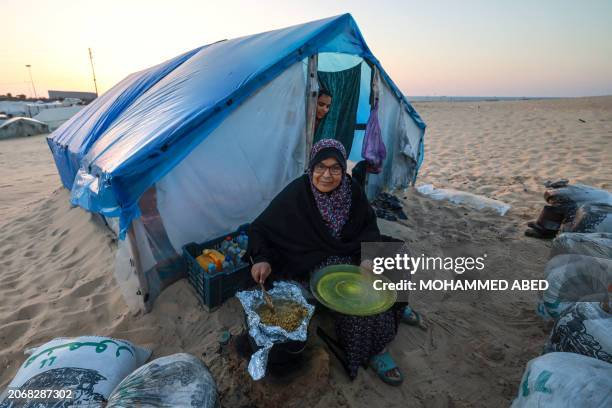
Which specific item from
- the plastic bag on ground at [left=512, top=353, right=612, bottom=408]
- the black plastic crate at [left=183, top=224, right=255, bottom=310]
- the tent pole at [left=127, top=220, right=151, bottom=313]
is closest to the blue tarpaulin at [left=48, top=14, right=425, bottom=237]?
the tent pole at [left=127, top=220, right=151, bottom=313]

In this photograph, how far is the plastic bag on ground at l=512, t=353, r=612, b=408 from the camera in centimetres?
120

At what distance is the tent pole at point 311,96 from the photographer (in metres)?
3.34

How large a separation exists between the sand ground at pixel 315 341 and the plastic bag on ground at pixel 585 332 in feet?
1.81

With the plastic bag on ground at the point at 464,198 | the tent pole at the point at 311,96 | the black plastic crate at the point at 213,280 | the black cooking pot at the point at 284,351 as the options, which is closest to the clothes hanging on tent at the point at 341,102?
the tent pole at the point at 311,96

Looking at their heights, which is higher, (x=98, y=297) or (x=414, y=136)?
(x=414, y=136)

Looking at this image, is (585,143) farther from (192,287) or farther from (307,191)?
(192,287)

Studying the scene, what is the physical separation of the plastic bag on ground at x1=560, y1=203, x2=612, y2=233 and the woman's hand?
316 cm

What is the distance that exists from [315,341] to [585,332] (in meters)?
1.56

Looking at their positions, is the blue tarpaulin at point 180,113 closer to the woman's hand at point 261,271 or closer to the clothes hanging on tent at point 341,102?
the clothes hanging on tent at point 341,102

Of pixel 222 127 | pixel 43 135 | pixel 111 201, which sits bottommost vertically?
pixel 43 135

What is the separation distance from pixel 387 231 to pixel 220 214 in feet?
6.97

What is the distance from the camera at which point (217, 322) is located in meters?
2.52

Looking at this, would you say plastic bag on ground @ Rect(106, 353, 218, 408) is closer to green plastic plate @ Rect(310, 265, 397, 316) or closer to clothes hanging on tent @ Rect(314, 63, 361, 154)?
green plastic plate @ Rect(310, 265, 397, 316)

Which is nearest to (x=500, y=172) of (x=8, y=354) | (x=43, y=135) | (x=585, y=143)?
(x=585, y=143)
